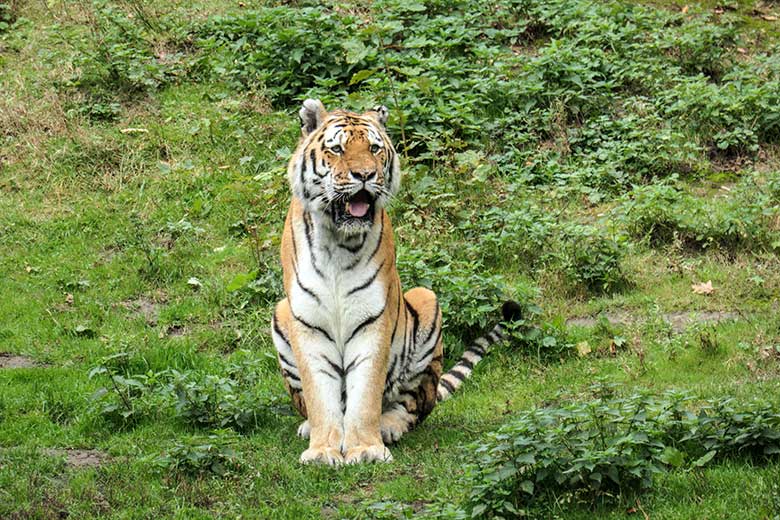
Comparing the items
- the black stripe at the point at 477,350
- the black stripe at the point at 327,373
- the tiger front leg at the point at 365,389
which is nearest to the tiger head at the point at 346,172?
the tiger front leg at the point at 365,389

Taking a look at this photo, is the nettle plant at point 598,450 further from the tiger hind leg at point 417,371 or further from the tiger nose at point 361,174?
the tiger nose at point 361,174

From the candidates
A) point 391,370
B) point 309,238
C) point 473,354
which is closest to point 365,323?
point 391,370

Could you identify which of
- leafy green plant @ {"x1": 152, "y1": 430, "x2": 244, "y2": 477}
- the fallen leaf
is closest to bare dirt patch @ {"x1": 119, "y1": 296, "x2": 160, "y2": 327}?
leafy green plant @ {"x1": 152, "y1": 430, "x2": 244, "y2": 477}

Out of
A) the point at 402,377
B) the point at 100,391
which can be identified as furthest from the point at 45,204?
the point at 402,377

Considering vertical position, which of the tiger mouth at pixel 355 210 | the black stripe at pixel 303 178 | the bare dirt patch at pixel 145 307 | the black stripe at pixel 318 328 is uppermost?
the black stripe at pixel 303 178

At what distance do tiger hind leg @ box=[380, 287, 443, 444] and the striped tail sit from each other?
0.36 m

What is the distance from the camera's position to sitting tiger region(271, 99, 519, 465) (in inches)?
281

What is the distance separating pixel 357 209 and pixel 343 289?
489 millimetres

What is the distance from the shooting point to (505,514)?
538 cm

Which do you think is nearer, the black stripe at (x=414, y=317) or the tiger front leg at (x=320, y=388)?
the tiger front leg at (x=320, y=388)

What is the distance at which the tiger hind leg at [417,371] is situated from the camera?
7.74m

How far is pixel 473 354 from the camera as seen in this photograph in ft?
28.9

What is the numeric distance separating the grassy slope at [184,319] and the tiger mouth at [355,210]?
141cm

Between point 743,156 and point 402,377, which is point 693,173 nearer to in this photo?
point 743,156
